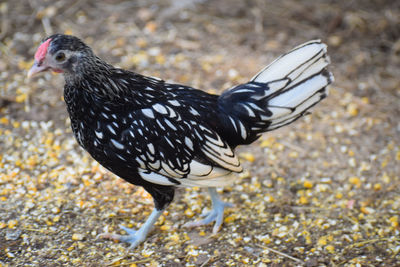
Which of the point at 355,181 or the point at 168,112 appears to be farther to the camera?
the point at 355,181

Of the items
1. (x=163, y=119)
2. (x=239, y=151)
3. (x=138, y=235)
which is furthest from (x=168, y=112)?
(x=239, y=151)

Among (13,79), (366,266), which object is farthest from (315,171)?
(13,79)

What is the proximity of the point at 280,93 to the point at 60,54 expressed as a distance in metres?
1.35

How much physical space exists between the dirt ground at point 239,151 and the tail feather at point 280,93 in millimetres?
855

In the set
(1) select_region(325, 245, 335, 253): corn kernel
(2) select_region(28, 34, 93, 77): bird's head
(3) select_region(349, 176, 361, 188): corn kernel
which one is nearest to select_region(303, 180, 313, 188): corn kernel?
(3) select_region(349, 176, 361, 188): corn kernel

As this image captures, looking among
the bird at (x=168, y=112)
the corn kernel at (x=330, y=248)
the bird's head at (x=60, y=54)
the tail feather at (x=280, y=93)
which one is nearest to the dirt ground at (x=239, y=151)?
the corn kernel at (x=330, y=248)

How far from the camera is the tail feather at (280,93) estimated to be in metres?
2.99

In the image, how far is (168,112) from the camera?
2.93m

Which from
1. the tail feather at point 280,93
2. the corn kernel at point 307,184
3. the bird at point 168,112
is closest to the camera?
the bird at point 168,112

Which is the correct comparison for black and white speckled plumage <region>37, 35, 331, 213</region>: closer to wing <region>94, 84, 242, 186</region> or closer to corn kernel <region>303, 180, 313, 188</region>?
wing <region>94, 84, 242, 186</region>

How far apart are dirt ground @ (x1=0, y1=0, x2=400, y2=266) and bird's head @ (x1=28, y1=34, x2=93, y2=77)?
1158 millimetres

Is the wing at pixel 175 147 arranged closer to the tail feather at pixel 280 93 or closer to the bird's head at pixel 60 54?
the tail feather at pixel 280 93

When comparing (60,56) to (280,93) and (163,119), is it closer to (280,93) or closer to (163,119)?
(163,119)

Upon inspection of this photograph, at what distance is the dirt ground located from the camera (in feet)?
10.7
